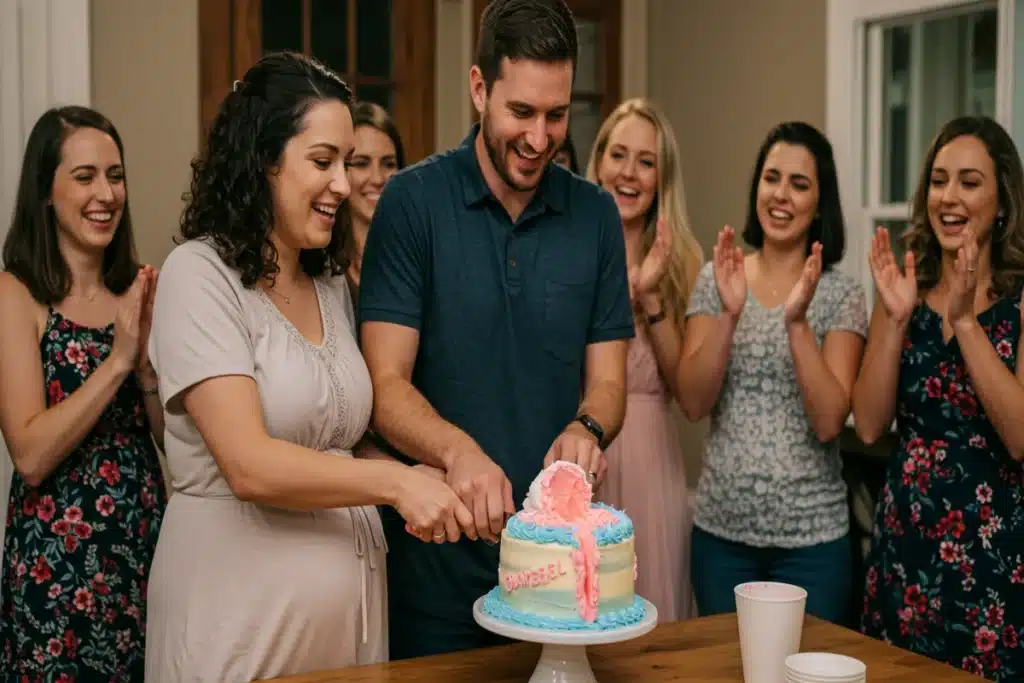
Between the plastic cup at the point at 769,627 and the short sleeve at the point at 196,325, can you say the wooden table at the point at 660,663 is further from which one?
the short sleeve at the point at 196,325

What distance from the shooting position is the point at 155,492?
8.46 feet

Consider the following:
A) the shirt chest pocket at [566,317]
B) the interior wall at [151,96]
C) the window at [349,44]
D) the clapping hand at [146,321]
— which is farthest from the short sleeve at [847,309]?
the interior wall at [151,96]

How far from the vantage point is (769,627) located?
168 centimetres

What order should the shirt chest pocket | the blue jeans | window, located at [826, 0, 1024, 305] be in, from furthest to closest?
window, located at [826, 0, 1024, 305] < the blue jeans < the shirt chest pocket

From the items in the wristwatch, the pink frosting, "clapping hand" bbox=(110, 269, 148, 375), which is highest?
"clapping hand" bbox=(110, 269, 148, 375)

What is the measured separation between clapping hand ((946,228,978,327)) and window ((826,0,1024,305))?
1066 millimetres

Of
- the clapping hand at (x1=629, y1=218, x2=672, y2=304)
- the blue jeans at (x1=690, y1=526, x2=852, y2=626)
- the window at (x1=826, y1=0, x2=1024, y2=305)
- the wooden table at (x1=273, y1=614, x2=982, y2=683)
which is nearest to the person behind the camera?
the wooden table at (x1=273, y1=614, x2=982, y2=683)

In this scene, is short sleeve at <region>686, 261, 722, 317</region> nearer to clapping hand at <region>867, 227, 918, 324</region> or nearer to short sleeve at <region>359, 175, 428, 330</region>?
clapping hand at <region>867, 227, 918, 324</region>

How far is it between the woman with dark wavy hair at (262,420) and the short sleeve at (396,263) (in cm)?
17

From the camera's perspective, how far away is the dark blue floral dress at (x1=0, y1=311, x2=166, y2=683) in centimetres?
245

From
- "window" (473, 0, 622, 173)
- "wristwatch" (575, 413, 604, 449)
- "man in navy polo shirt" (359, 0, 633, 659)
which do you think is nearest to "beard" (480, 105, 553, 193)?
"man in navy polo shirt" (359, 0, 633, 659)

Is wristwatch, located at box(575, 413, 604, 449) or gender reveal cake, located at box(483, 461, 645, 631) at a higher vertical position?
wristwatch, located at box(575, 413, 604, 449)

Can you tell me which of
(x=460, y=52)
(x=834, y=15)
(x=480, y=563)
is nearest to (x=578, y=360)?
(x=480, y=563)

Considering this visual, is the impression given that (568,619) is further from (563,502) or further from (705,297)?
(705,297)
